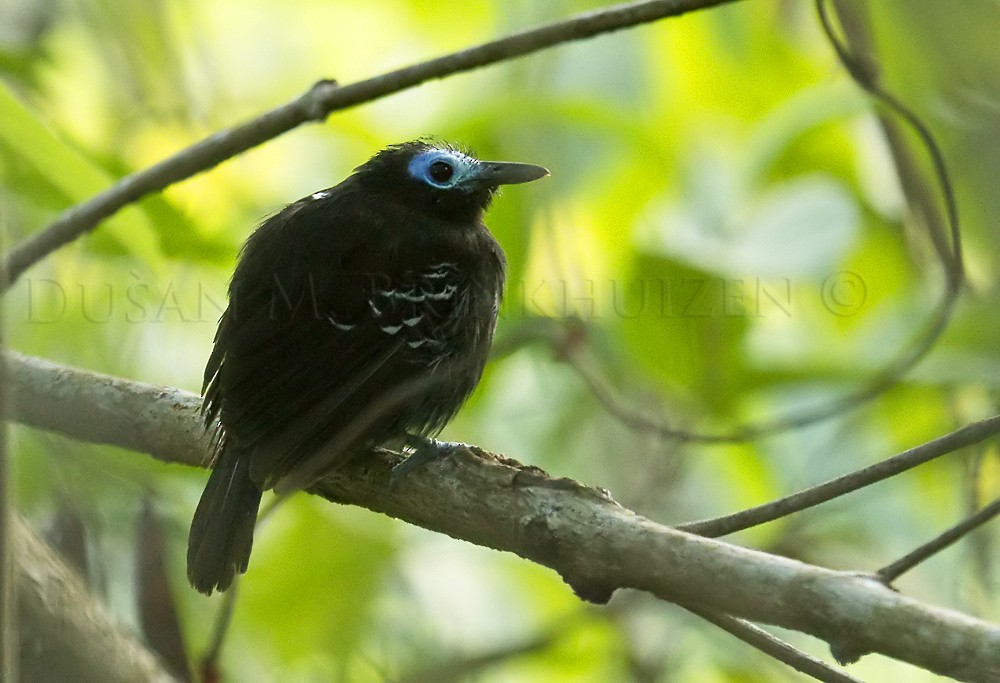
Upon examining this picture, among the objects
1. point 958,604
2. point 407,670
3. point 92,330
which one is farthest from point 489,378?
point 958,604

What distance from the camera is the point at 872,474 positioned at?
1.94 m

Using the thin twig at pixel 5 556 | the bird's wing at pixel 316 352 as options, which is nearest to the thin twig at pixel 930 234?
the bird's wing at pixel 316 352

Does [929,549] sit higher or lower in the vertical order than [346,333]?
higher

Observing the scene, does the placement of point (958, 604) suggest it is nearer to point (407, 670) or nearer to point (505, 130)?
point (407, 670)

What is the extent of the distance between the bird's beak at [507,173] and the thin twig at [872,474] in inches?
69.6

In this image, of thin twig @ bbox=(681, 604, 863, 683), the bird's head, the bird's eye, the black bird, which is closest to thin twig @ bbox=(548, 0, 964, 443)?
the black bird

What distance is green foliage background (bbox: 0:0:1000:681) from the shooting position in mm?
3510

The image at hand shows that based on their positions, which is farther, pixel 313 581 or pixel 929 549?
pixel 313 581

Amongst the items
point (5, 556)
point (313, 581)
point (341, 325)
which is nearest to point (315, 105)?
point (341, 325)

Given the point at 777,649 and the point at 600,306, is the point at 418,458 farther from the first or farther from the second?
the point at 600,306

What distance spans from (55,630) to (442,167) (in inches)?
84.4

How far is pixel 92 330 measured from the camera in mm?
4020

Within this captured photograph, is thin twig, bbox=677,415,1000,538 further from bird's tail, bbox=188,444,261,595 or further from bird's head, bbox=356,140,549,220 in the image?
bird's head, bbox=356,140,549,220

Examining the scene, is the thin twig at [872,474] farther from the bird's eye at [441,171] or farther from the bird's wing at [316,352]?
the bird's eye at [441,171]
